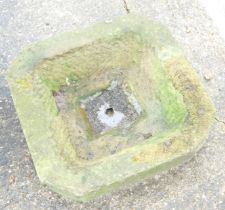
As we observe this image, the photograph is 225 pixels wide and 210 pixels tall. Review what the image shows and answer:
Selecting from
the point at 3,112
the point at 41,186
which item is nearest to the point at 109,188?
the point at 41,186

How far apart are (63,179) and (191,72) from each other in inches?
25.0

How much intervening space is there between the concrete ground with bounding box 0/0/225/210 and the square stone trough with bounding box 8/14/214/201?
0.23m

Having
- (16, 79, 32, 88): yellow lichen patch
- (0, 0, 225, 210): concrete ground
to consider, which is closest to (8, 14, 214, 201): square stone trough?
(16, 79, 32, 88): yellow lichen patch

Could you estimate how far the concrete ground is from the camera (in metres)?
2.08

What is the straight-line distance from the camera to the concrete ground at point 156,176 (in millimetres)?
2076

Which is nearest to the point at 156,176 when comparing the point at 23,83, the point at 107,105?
the point at 107,105

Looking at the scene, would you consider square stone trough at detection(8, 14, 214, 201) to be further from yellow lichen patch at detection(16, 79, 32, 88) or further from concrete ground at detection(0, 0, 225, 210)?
concrete ground at detection(0, 0, 225, 210)

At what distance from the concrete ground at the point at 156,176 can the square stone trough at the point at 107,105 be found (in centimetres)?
23

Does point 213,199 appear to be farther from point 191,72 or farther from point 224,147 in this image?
point 191,72

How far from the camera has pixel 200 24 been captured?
2.49 metres

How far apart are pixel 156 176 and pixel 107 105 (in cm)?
43

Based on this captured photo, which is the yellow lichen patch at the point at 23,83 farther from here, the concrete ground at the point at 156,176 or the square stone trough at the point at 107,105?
the concrete ground at the point at 156,176

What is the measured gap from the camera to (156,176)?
6.90ft

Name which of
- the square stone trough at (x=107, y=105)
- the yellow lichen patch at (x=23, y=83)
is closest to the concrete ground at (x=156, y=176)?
the square stone trough at (x=107, y=105)
